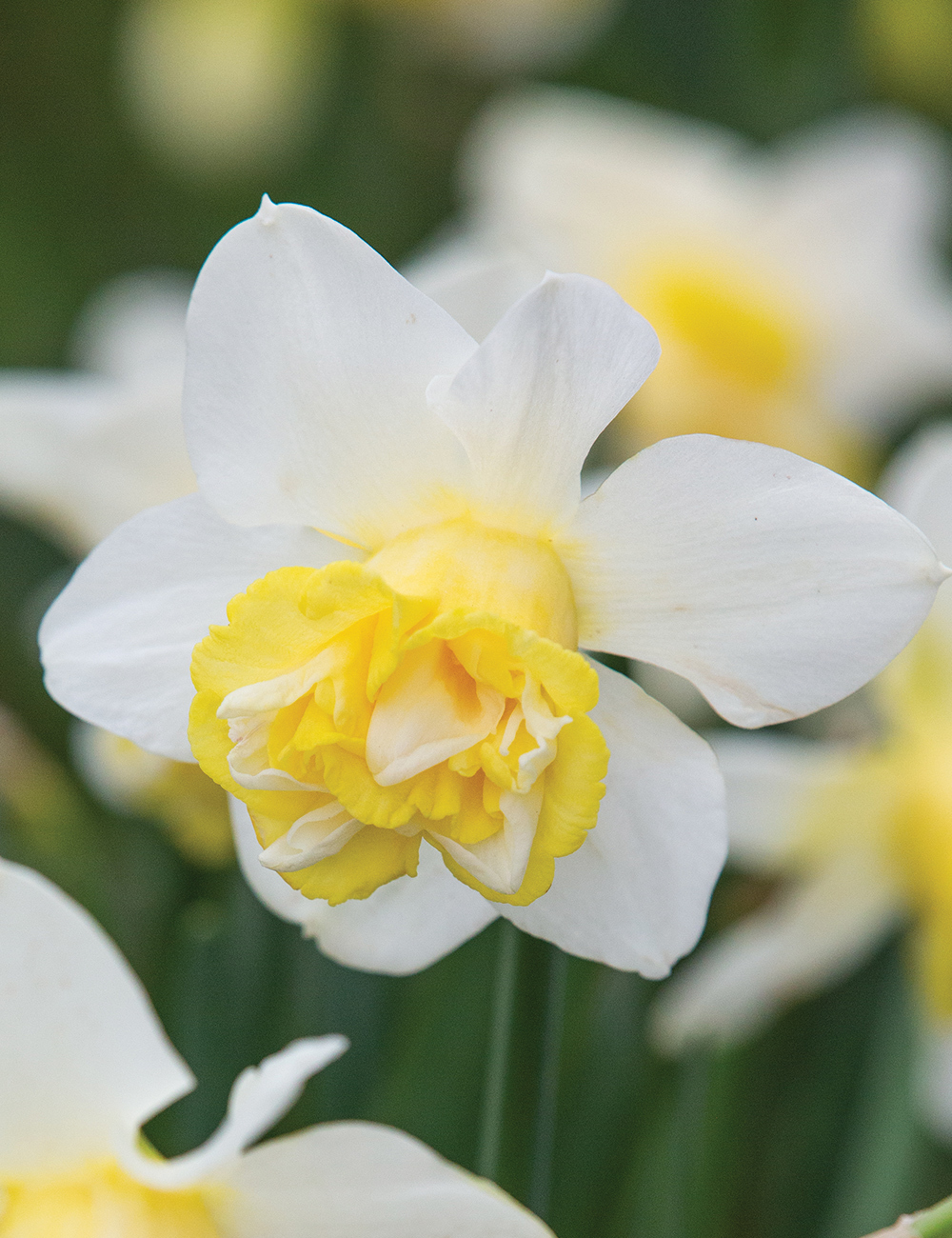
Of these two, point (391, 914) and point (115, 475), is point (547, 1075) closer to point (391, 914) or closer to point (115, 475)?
point (391, 914)

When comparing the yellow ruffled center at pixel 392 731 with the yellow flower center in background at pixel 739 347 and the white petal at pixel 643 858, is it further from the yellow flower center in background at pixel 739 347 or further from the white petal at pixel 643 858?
the yellow flower center in background at pixel 739 347

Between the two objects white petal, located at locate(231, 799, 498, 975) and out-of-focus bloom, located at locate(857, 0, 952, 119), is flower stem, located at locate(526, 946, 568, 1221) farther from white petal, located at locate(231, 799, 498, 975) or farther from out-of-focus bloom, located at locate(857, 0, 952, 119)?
out-of-focus bloom, located at locate(857, 0, 952, 119)

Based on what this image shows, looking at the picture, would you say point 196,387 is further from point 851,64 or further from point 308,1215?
point 851,64

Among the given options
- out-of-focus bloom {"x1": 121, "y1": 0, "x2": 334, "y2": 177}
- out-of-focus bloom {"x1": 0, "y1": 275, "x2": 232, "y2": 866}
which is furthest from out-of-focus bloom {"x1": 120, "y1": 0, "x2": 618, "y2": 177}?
out-of-focus bloom {"x1": 0, "y1": 275, "x2": 232, "y2": 866}

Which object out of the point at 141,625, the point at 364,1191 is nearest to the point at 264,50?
the point at 141,625

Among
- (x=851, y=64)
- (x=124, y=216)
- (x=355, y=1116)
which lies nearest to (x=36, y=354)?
(x=124, y=216)

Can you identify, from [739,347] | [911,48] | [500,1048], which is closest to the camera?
[500,1048]
